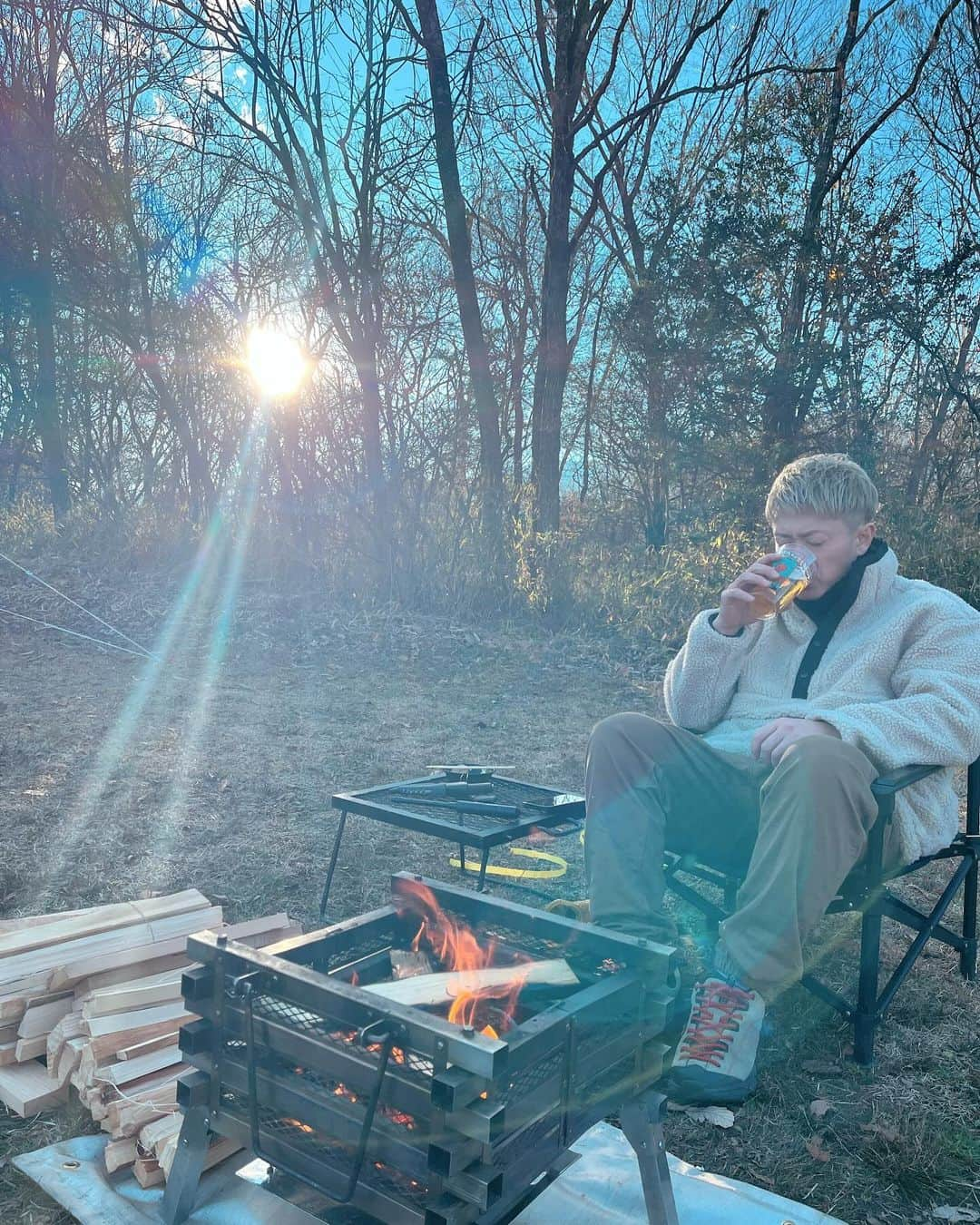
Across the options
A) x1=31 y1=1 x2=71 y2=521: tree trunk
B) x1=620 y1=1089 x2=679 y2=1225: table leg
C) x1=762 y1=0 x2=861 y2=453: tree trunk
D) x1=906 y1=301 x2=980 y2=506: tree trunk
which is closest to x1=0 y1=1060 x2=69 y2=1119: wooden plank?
x1=620 y1=1089 x2=679 y2=1225: table leg

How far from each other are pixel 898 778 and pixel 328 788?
8.28 ft

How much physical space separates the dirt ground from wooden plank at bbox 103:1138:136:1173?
113 mm

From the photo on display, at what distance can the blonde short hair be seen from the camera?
2297mm

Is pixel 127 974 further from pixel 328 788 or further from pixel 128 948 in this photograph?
pixel 328 788

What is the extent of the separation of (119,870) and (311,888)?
60 cm

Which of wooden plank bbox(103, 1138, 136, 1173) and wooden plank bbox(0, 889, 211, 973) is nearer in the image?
wooden plank bbox(103, 1138, 136, 1173)

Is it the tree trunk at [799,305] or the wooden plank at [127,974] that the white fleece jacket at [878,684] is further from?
the tree trunk at [799,305]

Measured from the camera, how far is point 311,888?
2992 mm

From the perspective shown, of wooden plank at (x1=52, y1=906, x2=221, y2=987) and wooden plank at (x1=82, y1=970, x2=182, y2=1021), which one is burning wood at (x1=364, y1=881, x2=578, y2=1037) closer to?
wooden plank at (x1=52, y1=906, x2=221, y2=987)

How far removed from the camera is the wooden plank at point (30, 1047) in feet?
6.40

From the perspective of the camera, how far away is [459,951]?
65.7 inches

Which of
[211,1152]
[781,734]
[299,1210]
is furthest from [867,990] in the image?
[211,1152]

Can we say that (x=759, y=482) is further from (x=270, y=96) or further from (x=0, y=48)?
(x=0, y=48)

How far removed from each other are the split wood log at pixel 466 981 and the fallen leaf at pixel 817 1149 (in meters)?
0.70
